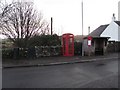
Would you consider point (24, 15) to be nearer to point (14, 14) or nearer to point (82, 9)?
point (14, 14)

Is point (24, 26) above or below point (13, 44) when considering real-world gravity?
above

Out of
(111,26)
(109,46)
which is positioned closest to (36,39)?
(109,46)

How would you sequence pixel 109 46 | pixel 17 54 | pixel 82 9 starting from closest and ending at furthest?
pixel 17 54 < pixel 109 46 < pixel 82 9

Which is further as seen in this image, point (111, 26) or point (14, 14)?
point (111, 26)

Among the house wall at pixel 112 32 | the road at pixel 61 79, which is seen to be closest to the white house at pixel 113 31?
the house wall at pixel 112 32

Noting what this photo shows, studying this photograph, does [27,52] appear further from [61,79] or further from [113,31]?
[113,31]

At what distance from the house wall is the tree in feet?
69.7

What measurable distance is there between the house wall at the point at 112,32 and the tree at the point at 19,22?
21.2m

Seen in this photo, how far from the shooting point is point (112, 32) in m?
45.6

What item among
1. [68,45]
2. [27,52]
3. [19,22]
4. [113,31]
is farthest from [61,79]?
[113,31]

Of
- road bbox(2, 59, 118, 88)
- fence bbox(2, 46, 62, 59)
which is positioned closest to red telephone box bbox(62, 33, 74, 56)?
fence bbox(2, 46, 62, 59)

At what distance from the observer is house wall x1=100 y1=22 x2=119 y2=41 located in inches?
1775

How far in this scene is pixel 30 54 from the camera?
784 inches

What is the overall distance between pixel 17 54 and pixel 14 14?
321 inches
